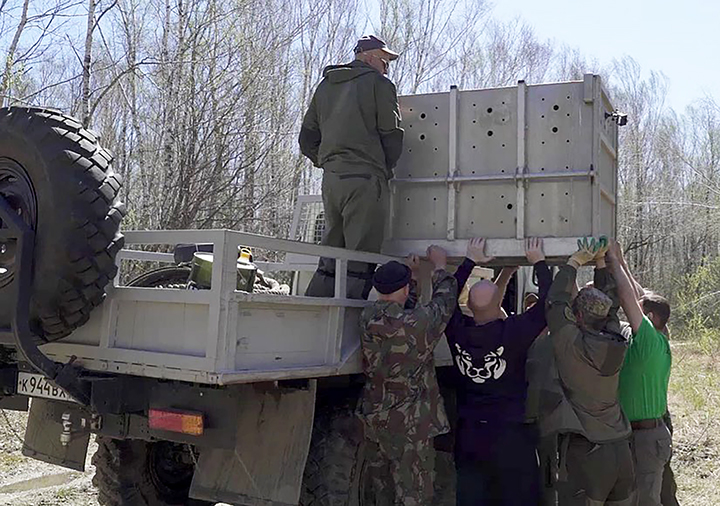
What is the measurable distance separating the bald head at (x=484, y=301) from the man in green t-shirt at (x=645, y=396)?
703 mm

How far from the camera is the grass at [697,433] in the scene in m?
6.43

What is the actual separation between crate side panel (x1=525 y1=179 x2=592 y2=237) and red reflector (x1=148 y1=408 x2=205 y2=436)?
218 centimetres

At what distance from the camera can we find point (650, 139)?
3419 cm

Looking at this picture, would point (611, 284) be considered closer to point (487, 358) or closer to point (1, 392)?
point (487, 358)

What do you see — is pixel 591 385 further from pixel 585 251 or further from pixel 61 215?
pixel 61 215

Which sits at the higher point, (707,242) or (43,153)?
(707,242)

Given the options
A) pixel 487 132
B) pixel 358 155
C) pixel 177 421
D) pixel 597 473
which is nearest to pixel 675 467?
pixel 597 473

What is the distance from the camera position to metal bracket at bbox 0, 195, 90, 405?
10.3ft

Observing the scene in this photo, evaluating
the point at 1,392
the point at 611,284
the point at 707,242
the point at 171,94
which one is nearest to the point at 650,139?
the point at 707,242

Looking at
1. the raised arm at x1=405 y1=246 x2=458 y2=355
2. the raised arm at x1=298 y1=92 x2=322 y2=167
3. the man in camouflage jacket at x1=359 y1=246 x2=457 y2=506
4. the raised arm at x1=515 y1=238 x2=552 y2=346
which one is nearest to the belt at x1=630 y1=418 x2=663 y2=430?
the raised arm at x1=515 y1=238 x2=552 y2=346

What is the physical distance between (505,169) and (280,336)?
188 centimetres

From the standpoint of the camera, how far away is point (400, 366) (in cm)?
388

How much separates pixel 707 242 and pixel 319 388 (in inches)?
1392

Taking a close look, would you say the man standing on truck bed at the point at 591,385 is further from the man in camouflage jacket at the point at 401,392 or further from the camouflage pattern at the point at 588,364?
the man in camouflage jacket at the point at 401,392
